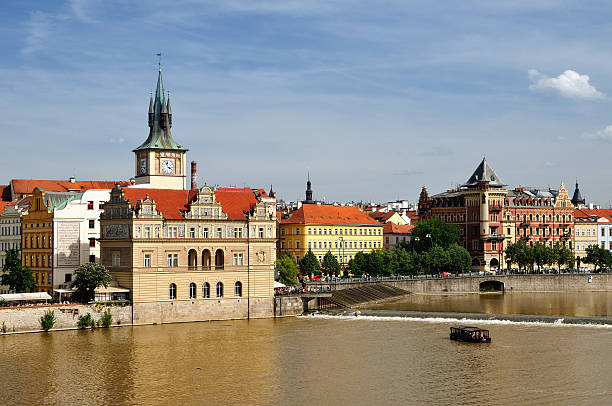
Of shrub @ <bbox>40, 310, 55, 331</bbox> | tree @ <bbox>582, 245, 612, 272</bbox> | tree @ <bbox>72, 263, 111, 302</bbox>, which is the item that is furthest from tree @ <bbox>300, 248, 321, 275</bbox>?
shrub @ <bbox>40, 310, 55, 331</bbox>

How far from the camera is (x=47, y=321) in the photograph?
85062 mm

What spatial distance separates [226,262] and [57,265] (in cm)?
1995

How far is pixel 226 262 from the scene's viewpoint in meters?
95.9

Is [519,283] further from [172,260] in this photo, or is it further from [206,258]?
[172,260]

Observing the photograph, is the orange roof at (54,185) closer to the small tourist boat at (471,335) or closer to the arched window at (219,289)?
the arched window at (219,289)

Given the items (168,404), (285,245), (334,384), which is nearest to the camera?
(168,404)

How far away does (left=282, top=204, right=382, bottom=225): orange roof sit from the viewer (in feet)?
493

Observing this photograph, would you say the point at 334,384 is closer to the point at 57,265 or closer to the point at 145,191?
the point at 145,191

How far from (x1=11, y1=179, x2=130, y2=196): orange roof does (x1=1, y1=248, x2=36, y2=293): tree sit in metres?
23.1

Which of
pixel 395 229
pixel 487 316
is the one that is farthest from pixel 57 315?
pixel 395 229

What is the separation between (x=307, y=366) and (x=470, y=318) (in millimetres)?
29834

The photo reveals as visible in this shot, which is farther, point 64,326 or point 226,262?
point 226,262

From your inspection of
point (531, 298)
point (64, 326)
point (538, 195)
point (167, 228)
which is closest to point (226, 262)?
point (167, 228)

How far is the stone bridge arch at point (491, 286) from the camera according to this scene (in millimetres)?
142250
